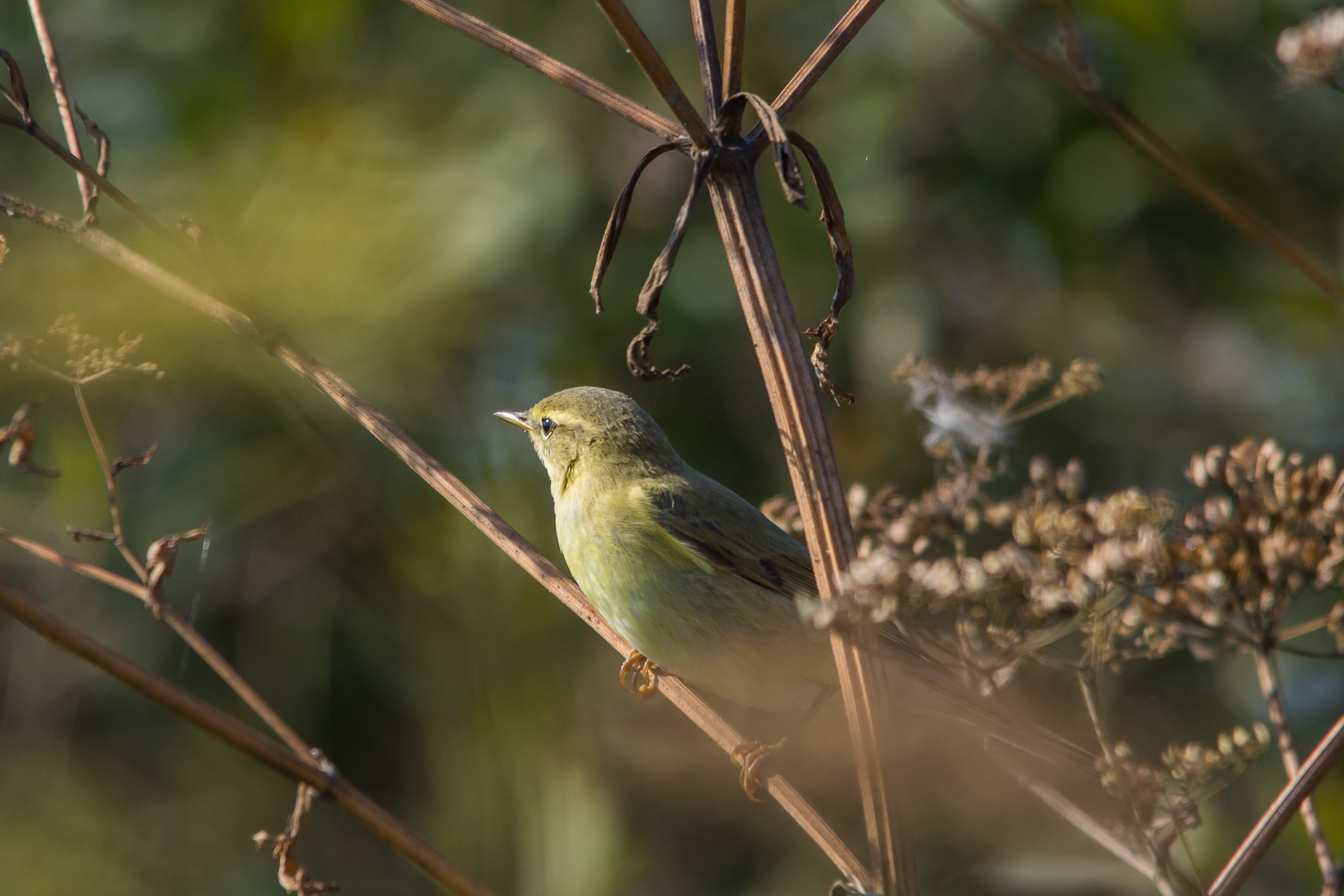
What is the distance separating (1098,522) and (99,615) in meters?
3.74

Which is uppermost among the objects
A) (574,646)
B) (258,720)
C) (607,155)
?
(607,155)

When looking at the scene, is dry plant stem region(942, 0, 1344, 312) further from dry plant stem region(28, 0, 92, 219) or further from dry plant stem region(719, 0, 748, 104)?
dry plant stem region(28, 0, 92, 219)

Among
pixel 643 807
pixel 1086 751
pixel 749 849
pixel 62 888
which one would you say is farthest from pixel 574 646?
pixel 1086 751

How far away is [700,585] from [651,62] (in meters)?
2.06

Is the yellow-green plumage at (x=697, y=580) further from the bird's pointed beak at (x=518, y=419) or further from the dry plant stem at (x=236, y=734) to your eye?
the dry plant stem at (x=236, y=734)

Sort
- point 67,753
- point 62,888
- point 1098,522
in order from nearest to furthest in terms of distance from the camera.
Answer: point 1098,522
point 62,888
point 67,753

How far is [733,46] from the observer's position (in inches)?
55.9

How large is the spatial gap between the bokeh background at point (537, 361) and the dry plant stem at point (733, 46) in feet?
8.30

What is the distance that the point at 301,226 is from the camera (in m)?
3.73

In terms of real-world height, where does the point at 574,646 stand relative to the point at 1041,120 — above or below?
below

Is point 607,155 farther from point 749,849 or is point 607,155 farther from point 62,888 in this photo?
point 62,888

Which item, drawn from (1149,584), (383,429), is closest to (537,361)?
(383,429)

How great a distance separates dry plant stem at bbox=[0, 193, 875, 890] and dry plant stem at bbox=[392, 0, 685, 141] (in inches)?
22.7

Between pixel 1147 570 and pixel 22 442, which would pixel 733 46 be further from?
pixel 22 442
